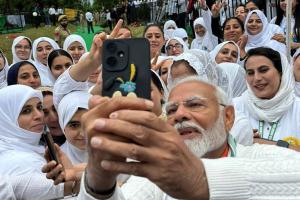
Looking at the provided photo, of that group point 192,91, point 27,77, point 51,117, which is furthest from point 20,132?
point 27,77

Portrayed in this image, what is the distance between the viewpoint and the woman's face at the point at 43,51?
6738 millimetres

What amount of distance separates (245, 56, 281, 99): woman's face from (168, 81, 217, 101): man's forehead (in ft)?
6.13

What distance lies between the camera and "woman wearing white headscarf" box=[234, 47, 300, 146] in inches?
152

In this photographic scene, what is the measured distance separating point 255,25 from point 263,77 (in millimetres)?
3241

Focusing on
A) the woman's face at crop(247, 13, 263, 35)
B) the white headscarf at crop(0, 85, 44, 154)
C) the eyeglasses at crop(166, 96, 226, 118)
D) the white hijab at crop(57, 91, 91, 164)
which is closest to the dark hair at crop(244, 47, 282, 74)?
the white hijab at crop(57, 91, 91, 164)

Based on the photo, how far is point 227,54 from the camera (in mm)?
5320

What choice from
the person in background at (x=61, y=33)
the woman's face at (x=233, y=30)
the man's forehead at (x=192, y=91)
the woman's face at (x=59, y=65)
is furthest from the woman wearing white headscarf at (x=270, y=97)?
the person in background at (x=61, y=33)

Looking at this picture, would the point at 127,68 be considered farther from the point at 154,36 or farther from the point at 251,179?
the point at 154,36

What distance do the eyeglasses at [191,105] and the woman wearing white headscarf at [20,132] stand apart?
41.0 inches

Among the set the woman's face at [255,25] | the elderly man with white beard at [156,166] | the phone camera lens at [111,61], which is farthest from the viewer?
the woman's face at [255,25]

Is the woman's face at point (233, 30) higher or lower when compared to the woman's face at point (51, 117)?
higher

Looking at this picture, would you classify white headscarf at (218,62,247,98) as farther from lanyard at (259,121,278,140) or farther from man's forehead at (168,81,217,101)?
man's forehead at (168,81,217,101)

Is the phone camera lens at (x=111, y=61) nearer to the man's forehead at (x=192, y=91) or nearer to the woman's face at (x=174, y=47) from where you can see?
the man's forehead at (x=192, y=91)

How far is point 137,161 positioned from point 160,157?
0.07 metres
